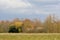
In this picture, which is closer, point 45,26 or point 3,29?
point 3,29

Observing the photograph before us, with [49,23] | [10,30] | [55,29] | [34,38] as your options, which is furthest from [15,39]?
[49,23]

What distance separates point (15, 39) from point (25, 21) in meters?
11.4

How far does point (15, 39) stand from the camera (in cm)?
863

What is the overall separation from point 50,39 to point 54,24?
904 centimetres

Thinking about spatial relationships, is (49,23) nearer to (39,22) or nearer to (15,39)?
(39,22)

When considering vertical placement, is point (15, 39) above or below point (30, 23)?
below

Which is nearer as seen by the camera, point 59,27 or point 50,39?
point 50,39

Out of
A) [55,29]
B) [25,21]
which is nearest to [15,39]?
[55,29]

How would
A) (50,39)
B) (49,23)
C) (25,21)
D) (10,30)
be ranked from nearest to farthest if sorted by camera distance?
(50,39) < (10,30) < (49,23) < (25,21)

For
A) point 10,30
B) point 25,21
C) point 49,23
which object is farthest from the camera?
point 25,21

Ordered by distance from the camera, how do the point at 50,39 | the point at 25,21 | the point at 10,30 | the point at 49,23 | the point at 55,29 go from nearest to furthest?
1. the point at 50,39
2. the point at 10,30
3. the point at 55,29
4. the point at 49,23
5. the point at 25,21

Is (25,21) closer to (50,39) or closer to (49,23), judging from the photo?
(49,23)

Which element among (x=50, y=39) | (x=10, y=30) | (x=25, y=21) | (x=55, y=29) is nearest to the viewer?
(x=50, y=39)

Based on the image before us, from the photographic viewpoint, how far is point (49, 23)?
18172 millimetres
